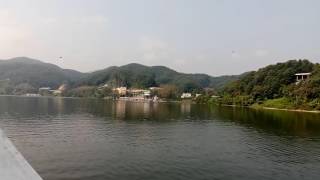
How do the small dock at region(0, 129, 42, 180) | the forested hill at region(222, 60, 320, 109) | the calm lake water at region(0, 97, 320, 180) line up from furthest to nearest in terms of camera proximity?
the forested hill at region(222, 60, 320, 109)
the calm lake water at region(0, 97, 320, 180)
the small dock at region(0, 129, 42, 180)

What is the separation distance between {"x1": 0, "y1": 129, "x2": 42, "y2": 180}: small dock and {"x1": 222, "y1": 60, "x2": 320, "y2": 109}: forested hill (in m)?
103

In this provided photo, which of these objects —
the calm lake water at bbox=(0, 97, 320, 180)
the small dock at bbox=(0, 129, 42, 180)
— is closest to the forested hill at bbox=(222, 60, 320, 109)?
the calm lake water at bbox=(0, 97, 320, 180)

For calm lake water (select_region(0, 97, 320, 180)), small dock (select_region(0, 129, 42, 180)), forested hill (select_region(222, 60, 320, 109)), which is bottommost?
calm lake water (select_region(0, 97, 320, 180))

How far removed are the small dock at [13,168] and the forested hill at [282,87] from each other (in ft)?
339

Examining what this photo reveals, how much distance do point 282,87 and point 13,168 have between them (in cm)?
12744

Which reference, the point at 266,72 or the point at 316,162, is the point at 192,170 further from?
the point at 266,72

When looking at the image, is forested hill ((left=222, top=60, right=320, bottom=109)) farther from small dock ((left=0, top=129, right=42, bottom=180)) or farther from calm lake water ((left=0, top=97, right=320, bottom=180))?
small dock ((left=0, top=129, right=42, bottom=180))

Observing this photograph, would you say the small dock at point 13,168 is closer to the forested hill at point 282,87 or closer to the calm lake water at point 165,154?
the calm lake water at point 165,154

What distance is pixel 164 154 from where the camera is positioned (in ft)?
110

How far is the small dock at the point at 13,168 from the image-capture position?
11.3 metres

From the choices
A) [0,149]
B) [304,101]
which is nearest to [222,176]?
[0,149]

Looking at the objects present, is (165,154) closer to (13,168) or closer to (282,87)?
(13,168)

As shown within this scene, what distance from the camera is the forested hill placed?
364 feet

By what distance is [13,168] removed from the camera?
468 inches
